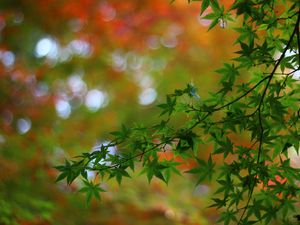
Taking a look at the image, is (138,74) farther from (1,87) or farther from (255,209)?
(255,209)

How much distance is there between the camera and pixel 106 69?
4.94 meters

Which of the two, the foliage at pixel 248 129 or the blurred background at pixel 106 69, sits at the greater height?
the blurred background at pixel 106 69

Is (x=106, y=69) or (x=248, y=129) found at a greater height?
(x=106, y=69)

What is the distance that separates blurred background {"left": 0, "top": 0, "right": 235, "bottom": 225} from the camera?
3.77 meters

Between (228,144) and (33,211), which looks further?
(33,211)

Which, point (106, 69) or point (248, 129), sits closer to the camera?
point (248, 129)

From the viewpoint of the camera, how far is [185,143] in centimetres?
114

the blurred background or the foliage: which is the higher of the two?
the blurred background

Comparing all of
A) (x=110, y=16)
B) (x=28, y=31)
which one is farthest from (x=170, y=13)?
(x=28, y=31)

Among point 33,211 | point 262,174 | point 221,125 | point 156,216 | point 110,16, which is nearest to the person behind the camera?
point 262,174

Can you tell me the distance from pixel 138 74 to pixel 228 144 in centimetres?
424

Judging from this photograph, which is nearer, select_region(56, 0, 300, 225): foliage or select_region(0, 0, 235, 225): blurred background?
→ select_region(56, 0, 300, 225): foliage

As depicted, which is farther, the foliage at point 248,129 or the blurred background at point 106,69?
the blurred background at point 106,69

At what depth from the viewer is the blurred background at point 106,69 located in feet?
12.4
